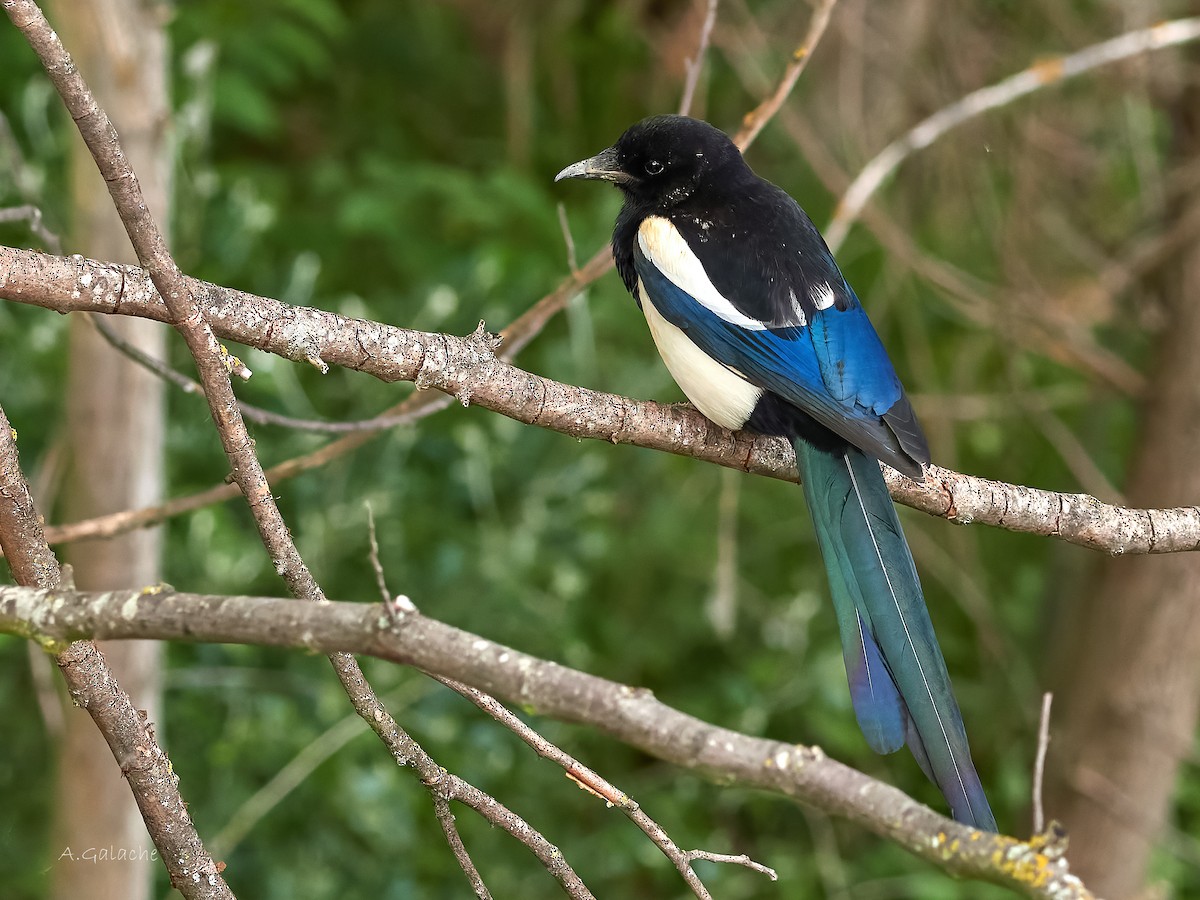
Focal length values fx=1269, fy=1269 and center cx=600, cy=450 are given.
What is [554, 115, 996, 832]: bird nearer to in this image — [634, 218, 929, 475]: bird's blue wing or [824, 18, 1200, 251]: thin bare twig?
[634, 218, 929, 475]: bird's blue wing

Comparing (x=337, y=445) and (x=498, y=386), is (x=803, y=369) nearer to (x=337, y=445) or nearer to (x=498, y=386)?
(x=498, y=386)

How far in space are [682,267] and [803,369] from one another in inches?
11.8

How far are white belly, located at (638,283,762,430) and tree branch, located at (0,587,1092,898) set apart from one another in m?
1.23

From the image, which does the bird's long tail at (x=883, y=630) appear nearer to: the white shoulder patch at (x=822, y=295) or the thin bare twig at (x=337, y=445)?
the white shoulder patch at (x=822, y=295)

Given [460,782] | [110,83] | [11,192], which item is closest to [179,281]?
[460,782]

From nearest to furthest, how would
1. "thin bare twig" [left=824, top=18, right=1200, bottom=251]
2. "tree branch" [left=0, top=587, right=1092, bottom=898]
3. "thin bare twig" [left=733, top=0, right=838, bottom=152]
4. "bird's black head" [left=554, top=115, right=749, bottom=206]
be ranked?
"tree branch" [left=0, top=587, right=1092, bottom=898]
"thin bare twig" [left=733, top=0, right=838, bottom=152]
"bird's black head" [left=554, top=115, right=749, bottom=206]
"thin bare twig" [left=824, top=18, right=1200, bottom=251]

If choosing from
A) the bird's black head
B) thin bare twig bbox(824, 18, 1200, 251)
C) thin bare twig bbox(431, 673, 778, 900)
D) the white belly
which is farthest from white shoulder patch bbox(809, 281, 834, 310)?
thin bare twig bbox(431, 673, 778, 900)

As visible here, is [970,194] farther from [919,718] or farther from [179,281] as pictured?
[179,281]

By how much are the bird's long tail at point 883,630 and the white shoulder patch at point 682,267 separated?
0.87ft

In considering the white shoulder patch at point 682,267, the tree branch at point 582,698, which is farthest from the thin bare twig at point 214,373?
the white shoulder patch at point 682,267

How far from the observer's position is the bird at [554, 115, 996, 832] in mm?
1691

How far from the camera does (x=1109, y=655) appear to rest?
3.25 m

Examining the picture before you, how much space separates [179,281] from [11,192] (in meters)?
2.03

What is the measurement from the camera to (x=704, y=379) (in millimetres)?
2152
